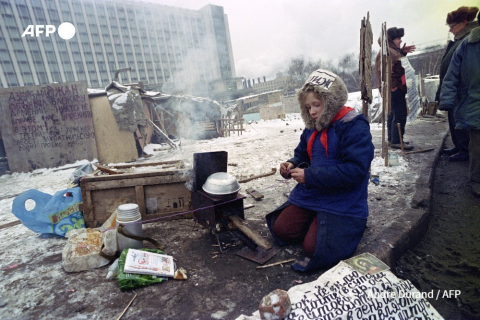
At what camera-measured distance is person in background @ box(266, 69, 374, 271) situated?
187cm

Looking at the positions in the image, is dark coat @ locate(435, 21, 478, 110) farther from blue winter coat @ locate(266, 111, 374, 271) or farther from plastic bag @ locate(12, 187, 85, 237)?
plastic bag @ locate(12, 187, 85, 237)

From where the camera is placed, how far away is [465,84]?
3.43 metres

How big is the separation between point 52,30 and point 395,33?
4658 cm

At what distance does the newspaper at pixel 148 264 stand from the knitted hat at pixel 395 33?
5825 millimetres

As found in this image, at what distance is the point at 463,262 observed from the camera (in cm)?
211

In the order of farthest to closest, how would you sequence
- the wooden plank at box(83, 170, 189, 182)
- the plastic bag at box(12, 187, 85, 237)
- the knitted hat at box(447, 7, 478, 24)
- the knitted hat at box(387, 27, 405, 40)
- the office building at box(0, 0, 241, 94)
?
the office building at box(0, 0, 241, 94), the knitted hat at box(387, 27, 405, 40), the knitted hat at box(447, 7, 478, 24), the wooden plank at box(83, 170, 189, 182), the plastic bag at box(12, 187, 85, 237)

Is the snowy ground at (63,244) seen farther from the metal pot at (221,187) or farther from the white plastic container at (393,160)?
the metal pot at (221,187)

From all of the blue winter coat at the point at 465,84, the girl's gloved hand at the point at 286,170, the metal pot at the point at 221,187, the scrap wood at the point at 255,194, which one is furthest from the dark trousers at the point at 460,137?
the metal pot at the point at 221,187

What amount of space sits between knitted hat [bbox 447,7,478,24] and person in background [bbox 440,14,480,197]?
2.10 ft

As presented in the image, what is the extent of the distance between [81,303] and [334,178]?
6.98 feet

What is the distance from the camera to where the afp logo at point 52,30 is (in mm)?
33862

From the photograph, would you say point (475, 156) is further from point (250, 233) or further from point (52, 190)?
point (52, 190)

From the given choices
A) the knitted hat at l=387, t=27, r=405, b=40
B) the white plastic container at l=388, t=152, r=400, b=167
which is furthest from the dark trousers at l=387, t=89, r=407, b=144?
the white plastic container at l=388, t=152, r=400, b=167

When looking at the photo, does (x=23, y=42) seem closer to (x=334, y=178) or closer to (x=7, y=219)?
(x=7, y=219)
